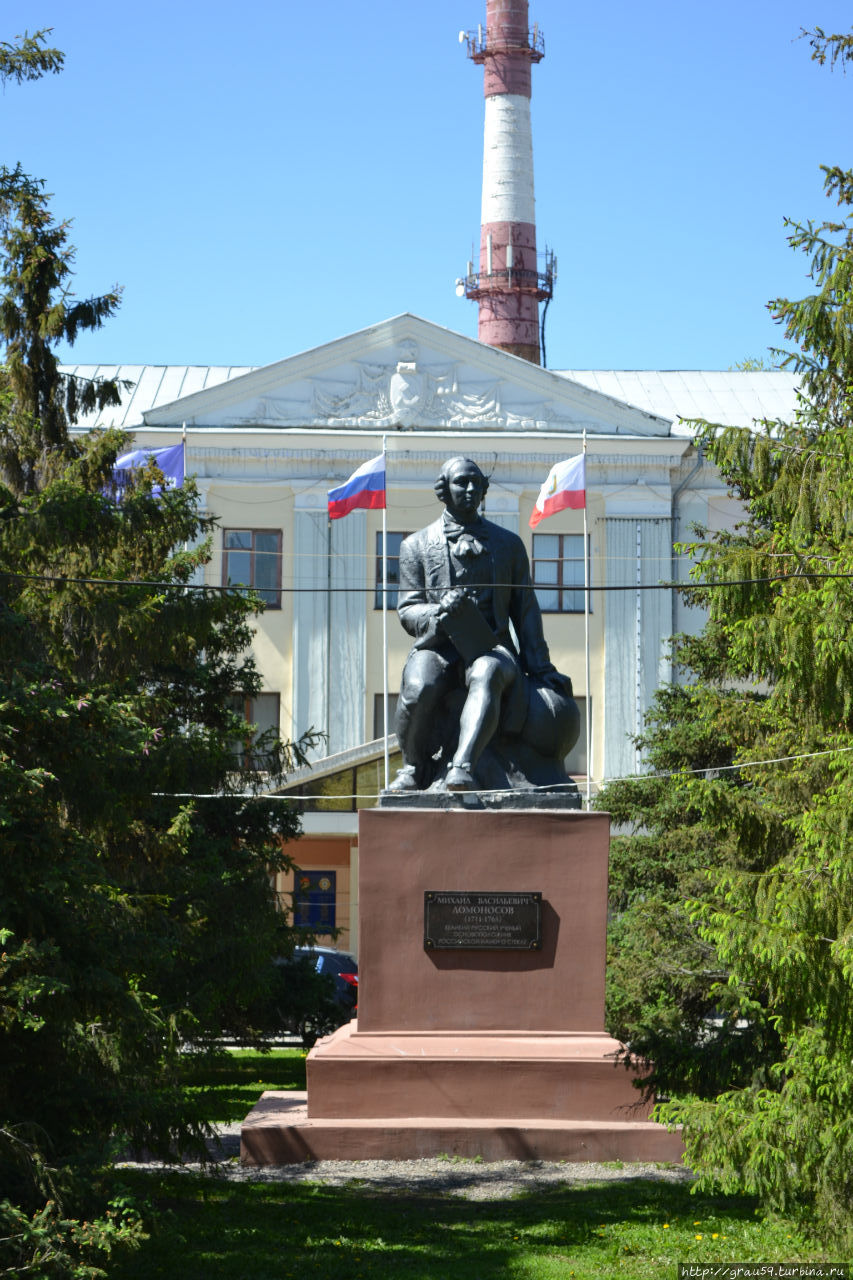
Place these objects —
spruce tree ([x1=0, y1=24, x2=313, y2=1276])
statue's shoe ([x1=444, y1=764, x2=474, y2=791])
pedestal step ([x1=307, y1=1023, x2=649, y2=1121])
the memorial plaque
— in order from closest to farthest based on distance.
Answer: spruce tree ([x1=0, y1=24, x2=313, y2=1276]) < pedestal step ([x1=307, y1=1023, x2=649, y2=1121]) < the memorial plaque < statue's shoe ([x1=444, y1=764, x2=474, y2=791])

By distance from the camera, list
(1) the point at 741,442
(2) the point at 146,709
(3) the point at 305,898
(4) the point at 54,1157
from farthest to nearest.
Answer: (3) the point at 305,898 → (2) the point at 146,709 → (1) the point at 741,442 → (4) the point at 54,1157

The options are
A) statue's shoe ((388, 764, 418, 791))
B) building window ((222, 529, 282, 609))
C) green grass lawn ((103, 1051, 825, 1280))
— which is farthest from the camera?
building window ((222, 529, 282, 609))

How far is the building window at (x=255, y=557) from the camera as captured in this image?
3238cm

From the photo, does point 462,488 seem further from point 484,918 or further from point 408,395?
point 408,395

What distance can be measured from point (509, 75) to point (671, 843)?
29.6 m

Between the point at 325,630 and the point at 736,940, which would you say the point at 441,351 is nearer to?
the point at 325,630

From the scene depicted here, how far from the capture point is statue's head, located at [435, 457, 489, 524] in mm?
10586

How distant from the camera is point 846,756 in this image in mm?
7566

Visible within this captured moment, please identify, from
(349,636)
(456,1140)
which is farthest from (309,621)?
(456,1140)

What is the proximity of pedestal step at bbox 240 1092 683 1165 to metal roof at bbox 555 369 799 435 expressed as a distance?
29.0m

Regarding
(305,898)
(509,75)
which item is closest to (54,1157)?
(305,898)

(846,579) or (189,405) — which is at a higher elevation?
(189,405)

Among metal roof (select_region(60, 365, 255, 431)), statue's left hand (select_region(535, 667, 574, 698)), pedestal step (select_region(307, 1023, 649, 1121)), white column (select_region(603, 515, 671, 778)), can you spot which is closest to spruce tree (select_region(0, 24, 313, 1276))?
pedestal step (select_region(307, 1023, 649, 1121))

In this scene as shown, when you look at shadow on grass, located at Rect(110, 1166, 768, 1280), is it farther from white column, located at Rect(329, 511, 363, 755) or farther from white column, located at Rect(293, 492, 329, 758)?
white column, located at Rect(293, 492, 329, 758)
